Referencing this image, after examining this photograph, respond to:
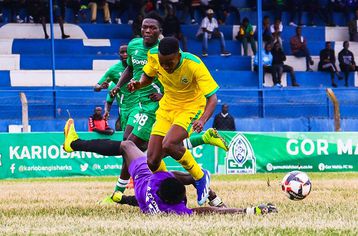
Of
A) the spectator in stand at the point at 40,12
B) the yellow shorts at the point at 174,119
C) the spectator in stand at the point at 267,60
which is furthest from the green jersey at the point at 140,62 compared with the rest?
the spectator in stand at the point at 40,12

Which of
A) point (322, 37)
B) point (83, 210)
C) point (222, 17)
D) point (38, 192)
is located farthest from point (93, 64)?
point (83, 210)

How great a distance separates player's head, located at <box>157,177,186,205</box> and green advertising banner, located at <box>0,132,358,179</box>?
12.3 metres

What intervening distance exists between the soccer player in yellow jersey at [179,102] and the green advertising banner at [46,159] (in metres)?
10.6

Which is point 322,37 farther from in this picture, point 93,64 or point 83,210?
point 83,210

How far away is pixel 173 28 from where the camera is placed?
3011 cm

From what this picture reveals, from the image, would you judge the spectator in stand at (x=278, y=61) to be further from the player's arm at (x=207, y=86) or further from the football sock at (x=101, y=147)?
the player's arm at (x=207, y=86)

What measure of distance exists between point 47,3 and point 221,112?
7829 millimetres

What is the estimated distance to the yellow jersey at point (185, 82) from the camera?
35.3 ft

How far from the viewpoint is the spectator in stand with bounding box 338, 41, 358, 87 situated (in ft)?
102

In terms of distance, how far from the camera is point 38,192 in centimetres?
1520

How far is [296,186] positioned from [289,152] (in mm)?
Result: 11856

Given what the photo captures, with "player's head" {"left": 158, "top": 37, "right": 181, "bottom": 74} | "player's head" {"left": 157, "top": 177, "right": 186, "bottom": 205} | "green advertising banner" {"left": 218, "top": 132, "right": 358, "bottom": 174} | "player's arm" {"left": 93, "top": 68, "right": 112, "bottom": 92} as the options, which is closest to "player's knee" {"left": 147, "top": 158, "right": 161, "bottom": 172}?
"player's head" {"left": 158, "top": 37, "right": 181, "bottom": 74}

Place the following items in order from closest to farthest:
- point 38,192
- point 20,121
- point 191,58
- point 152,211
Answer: point 152,211 < point 191,58 < point 38,192 < point 20,121

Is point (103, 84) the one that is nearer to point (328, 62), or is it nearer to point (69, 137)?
point (69, 137)
